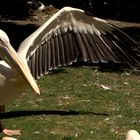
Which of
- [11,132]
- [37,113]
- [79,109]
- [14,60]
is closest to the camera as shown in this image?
[14,60]

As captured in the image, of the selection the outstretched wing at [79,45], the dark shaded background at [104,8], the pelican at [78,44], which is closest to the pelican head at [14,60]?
the pelican at [78,44]

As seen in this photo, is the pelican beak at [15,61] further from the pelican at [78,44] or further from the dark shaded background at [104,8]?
the dark shaded background at [104,8]

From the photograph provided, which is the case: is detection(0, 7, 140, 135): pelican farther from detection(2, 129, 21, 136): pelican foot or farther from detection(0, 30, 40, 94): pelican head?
detection(0, 30, 40, 94): pelican head

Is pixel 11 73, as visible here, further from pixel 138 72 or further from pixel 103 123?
pixel 138 72

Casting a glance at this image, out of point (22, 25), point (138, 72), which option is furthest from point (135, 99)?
point (22, 25)

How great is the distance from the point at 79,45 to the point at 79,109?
904 mm

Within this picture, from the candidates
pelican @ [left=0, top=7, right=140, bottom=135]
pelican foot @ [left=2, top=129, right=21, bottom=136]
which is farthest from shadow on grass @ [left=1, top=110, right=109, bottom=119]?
pelican foot @ [left=2, top=129, right=21, bottom=136]

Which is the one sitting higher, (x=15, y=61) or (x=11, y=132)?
(x=15, y=61)

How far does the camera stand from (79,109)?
744cm

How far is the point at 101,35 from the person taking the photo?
724 cm

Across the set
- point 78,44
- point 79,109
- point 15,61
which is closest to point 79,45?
point 78,44

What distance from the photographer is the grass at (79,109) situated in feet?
20.9

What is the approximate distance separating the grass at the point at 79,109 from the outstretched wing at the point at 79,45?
66cm

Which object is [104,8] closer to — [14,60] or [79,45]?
[79,45]
